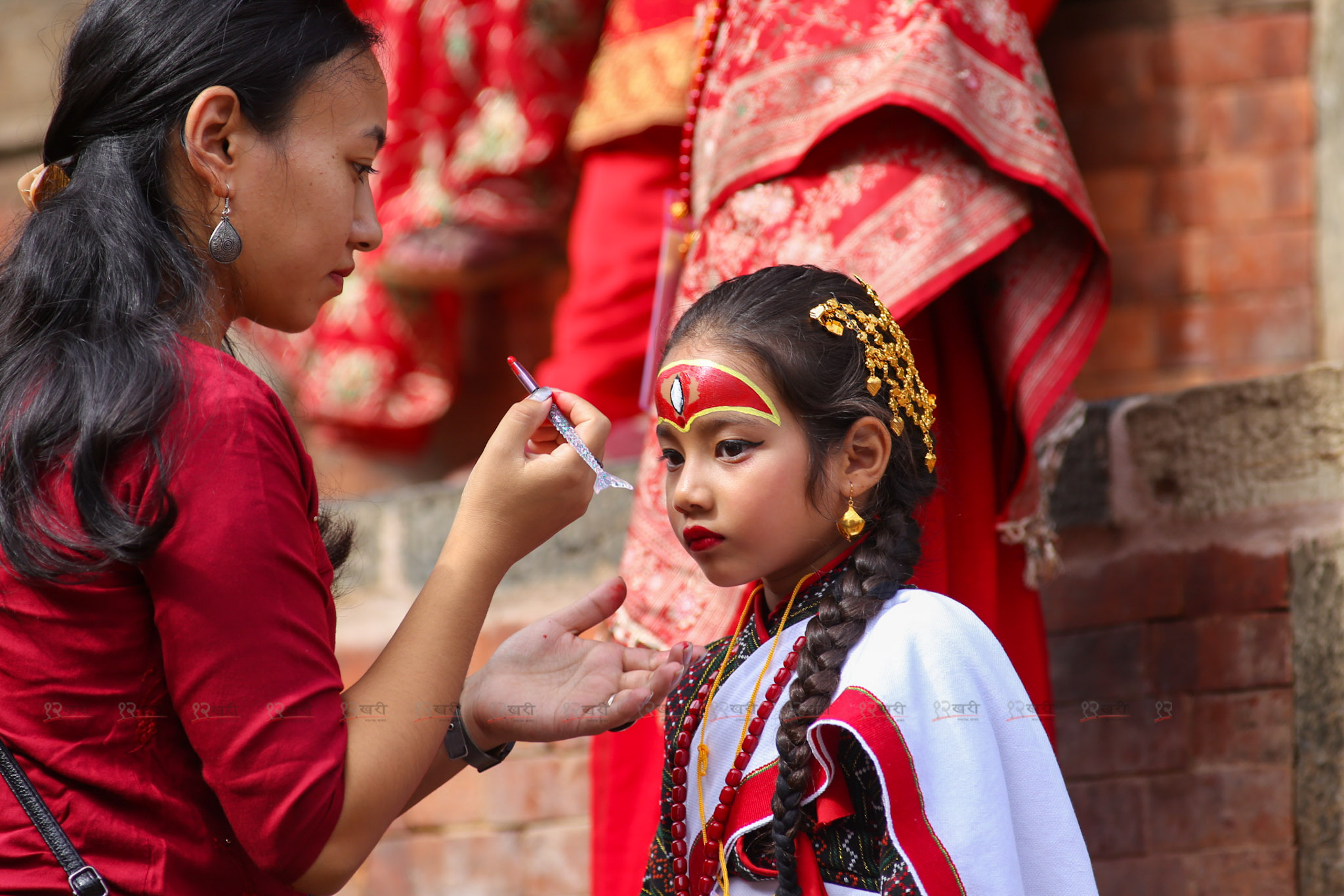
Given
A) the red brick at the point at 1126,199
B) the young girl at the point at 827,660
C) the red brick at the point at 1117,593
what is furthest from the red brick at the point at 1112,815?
the red brick at the point at 1126,199

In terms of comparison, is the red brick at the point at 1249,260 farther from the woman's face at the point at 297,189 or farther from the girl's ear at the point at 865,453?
the woman's face at the point at 297,189

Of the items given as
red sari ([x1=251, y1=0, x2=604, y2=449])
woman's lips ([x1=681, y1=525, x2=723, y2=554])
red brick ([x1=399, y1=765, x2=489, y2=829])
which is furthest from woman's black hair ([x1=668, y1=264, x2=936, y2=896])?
red sari ([x1=251, y1=0, x2=604, y2=449])

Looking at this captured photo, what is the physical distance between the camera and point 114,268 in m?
1.25

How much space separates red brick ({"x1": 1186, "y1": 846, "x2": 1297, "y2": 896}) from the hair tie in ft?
5.88

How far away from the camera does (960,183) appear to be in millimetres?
1793

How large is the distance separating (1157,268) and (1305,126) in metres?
0.39

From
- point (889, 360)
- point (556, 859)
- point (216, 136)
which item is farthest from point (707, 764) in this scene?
point (556, 859)

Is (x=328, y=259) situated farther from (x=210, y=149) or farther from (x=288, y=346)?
(x=288, y=346)

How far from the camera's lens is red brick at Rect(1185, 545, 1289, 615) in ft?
6.75

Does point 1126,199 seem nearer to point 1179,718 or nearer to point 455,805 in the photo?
point 1179,718

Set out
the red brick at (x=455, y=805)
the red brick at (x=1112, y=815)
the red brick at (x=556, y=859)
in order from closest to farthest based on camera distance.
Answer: the red brick at (x=1112, y=815) < the red brick at (x=556, y=859) < the red brick at (x=455, y=805)

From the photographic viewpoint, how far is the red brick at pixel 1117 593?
2148 millimetres

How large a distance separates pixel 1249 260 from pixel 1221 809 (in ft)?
4.12

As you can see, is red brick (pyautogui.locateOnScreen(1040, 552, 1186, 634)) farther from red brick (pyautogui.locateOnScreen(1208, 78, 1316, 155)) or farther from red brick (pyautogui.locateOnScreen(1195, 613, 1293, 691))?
red brick (pyautogui.locateOnScreen(1208, 78, 1316, 155))
